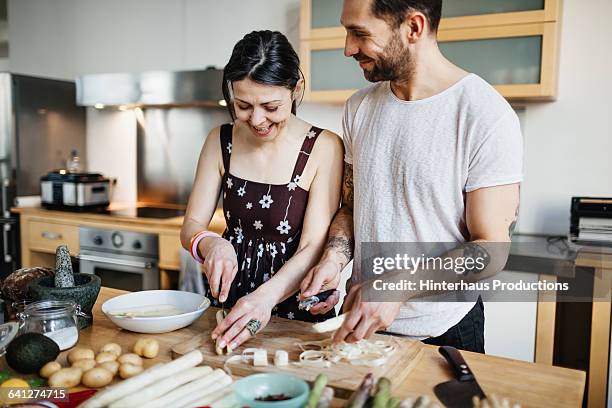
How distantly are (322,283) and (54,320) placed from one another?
57 cm

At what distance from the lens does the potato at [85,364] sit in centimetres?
105

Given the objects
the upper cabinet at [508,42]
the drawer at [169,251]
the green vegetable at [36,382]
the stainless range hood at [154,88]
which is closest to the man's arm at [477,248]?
the green vegetable at [36,382]

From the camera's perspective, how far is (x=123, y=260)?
3160 mm

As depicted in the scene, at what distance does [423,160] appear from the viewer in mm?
1288

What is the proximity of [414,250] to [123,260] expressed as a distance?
2252 mm

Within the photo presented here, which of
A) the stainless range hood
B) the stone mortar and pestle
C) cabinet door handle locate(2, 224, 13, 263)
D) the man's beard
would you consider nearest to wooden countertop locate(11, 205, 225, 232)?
cabinet door handle locate(2, 224, 13, 263)

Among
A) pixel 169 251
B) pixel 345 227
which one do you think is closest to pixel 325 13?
pixel 169 251

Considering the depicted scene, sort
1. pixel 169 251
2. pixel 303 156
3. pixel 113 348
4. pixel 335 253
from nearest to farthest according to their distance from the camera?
pixel 113 348
pixel 335 253
pixel 303 156
pixel 169 251

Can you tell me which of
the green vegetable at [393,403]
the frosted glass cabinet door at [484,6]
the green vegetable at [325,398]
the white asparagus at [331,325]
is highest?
the frosted glass cabinet door at [484,6]

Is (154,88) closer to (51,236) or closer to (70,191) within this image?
(70,191)

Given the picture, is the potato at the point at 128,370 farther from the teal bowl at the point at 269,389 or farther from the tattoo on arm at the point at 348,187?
the tattoo on arm at the point at 348,187

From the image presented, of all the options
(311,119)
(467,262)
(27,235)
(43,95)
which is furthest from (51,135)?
(467,262)

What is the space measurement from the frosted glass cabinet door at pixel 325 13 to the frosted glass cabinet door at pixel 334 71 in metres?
0.13

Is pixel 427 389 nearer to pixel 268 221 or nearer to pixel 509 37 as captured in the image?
pixel 268 221
